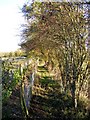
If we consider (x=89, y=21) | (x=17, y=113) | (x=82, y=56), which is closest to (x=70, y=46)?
(x=82, y=56)

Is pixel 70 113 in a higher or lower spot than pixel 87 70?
lower

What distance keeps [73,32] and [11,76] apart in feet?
17.6

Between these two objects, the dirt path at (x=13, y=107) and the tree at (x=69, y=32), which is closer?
the dirt path at (x=13, y=107)

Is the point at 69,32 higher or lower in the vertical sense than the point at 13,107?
higher

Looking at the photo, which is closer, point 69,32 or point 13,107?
point 13,107

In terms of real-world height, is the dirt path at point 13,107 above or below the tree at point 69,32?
below

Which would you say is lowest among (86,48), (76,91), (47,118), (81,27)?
(47,118)

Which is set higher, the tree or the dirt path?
the tree

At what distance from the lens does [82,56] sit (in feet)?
46.1

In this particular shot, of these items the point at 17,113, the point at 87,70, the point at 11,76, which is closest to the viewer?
the point at 11,76

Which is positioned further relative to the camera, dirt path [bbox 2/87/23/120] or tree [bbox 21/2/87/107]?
tree [bbox 21/2/87/107]

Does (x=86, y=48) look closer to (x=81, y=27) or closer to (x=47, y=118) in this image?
(x=81, y=27)

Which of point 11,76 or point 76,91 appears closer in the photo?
point 11,76

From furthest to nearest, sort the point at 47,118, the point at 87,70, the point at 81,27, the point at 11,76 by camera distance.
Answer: the point at 87,70 → the point at 81,27 → the point at 47,118 → the point at 11,76
